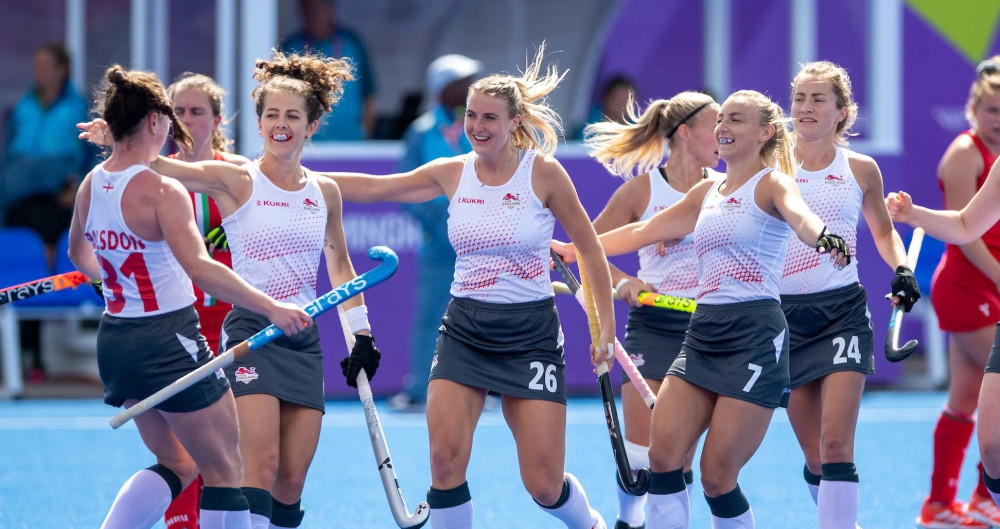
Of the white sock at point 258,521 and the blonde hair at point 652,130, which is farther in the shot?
the blonde hair at point 652,130

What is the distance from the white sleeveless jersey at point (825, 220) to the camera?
5281 mm

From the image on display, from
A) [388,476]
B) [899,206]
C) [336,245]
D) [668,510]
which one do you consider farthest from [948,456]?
[336,245]

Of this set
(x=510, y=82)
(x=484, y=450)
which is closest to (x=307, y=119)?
(x=510, y=82)

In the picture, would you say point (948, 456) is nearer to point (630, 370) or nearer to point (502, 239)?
point (630, 370)

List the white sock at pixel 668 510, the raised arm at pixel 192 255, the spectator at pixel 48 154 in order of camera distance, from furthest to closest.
Answer: the spectator at pixel 48 154
the white sock at pixel 668 510
the raised arm at pixel 192 255

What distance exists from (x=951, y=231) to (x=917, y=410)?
4692 mm

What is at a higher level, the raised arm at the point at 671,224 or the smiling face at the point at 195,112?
the smiling face at the point at 195,112

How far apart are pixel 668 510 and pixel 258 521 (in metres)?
1.48

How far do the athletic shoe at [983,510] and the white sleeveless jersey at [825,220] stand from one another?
1574 millimetres

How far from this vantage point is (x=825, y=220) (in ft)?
17.3

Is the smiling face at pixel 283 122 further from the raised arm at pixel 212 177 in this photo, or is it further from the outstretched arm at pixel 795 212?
the outstretched arm at pixel 795 212

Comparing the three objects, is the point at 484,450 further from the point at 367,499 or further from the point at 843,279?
the point at 843,279

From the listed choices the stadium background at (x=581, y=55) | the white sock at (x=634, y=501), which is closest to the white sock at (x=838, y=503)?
the white sock at (x=634, y=501)

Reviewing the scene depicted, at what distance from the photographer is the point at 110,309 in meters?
4.46
